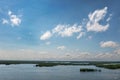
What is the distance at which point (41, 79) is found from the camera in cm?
3875

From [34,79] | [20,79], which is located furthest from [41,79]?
[20,79]

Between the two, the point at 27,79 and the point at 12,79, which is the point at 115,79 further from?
the point at 12,79

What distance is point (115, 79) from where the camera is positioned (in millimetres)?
38750

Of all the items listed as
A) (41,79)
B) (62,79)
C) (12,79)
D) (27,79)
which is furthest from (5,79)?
(62,79)

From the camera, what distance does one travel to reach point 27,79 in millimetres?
38438

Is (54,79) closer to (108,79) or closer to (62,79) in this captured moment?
(62,79)

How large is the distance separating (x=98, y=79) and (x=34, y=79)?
1097 cm

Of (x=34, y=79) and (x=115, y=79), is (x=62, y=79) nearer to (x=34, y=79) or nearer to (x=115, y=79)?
(x=34, y=79)

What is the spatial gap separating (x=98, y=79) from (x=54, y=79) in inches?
298

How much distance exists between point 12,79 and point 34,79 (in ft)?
12.1

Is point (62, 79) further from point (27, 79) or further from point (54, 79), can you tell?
point (27, 79)

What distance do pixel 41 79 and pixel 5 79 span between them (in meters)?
5.98

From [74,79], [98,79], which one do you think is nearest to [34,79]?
[74,79]

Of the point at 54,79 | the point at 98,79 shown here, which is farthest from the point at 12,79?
the point at 98,79
